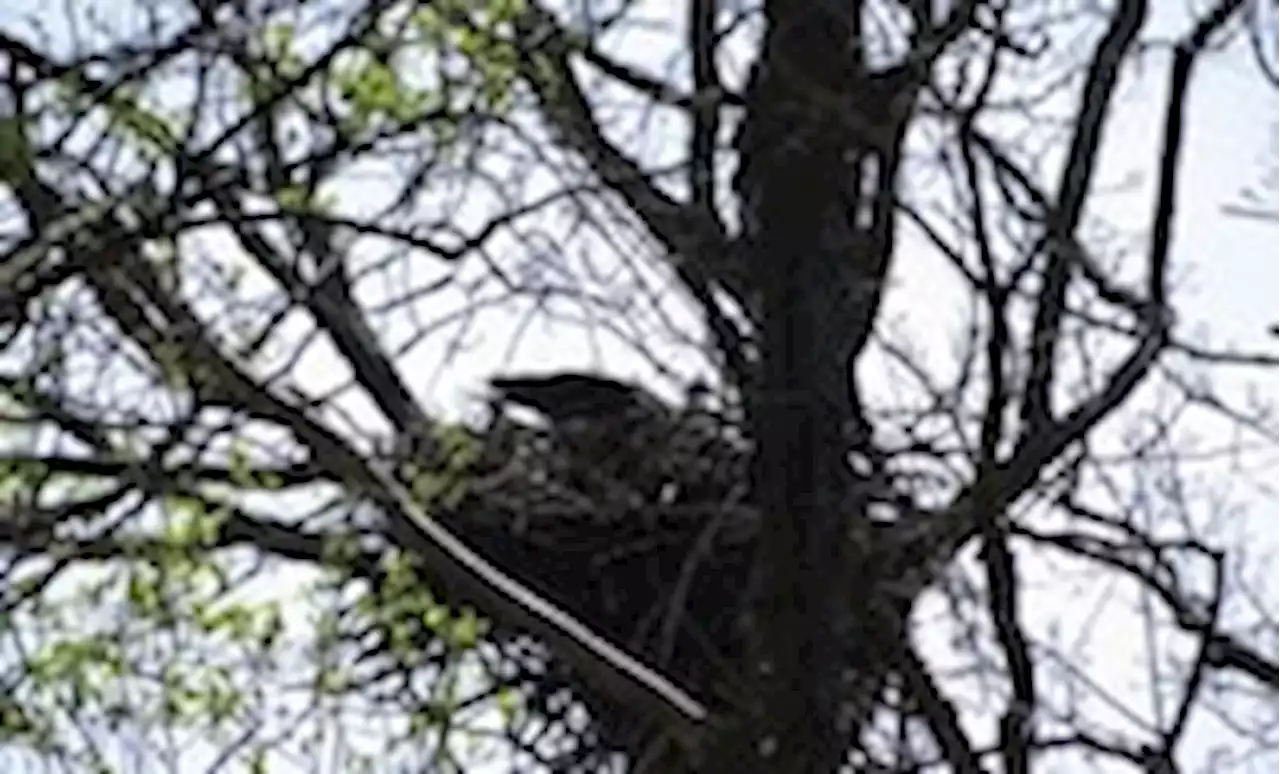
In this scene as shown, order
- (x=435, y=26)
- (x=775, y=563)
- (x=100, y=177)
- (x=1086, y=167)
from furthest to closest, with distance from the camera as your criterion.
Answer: (x=1086, y=167) → (x=775, y=563) → (x=435, y=26) → (x=100, y=177)

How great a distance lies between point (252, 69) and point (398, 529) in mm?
1029

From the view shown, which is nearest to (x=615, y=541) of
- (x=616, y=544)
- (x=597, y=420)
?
(x=616, y=544)

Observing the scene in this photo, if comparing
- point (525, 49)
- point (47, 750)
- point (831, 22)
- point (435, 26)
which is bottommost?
point (47, 750)

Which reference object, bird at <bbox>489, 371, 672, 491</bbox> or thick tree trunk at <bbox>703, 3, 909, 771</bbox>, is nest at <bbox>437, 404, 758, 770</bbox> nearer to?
bird at <bbox>489, 371, 672, 491</bbox>

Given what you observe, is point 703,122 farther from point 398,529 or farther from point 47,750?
point 47,750

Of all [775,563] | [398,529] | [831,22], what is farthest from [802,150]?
[398,529]

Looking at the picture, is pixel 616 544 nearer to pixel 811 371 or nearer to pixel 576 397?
pixel 576 397

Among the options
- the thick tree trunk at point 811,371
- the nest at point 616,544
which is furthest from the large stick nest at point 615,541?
the thick tree trunk at point 811,371

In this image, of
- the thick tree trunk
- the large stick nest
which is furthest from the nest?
the thick tree trunk

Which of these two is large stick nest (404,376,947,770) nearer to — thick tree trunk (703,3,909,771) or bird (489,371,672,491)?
bird (489,371,672,491)

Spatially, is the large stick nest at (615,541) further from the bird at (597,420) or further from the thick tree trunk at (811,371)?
the thick tree trunk at (811,371)

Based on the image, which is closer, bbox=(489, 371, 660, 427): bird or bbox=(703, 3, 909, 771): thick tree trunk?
bbox=(703, 3, 909, 771): thick tree trunk

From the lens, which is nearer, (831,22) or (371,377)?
(831,22)

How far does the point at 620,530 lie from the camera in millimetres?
7758
